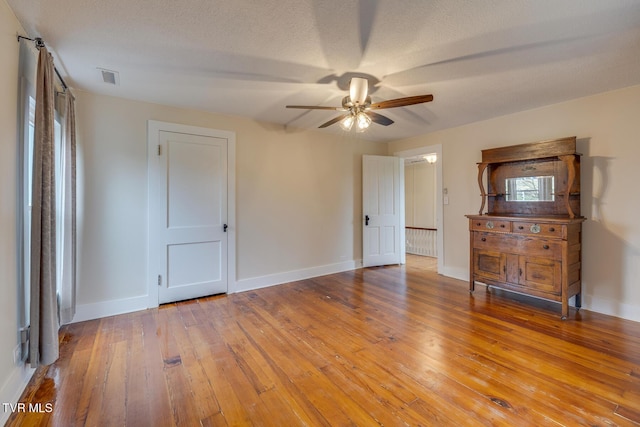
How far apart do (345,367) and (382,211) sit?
11.7 ft

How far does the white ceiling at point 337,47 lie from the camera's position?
1755mm

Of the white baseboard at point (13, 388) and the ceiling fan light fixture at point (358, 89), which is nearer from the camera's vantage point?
the white baseboard at point (13, 388)

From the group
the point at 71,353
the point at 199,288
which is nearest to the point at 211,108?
the point at 199,288

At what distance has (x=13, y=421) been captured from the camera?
1608 mm

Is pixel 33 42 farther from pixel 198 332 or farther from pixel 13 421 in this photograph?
pixel 198 332

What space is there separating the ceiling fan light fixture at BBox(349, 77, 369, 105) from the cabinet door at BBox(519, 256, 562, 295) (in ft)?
8.60

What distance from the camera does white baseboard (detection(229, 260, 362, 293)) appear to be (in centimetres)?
402

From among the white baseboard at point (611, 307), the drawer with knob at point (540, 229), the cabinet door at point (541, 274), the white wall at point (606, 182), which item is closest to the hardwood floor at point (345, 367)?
the white baseboard at point (611, 307)

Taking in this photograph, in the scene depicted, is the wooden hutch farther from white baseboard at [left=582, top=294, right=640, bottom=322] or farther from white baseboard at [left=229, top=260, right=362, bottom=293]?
white baseboard at [left=229, top=260, right=362, bottom=293]

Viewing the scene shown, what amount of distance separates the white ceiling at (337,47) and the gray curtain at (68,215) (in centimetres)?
49

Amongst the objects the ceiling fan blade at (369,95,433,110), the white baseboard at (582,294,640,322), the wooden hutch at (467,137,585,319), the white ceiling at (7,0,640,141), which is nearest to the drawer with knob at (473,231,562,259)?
the wooden hutch at (467,137,585,319)

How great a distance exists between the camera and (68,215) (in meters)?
2.66

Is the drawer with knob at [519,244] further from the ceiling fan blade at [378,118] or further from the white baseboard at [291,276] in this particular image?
the white baseboard at [291,276]

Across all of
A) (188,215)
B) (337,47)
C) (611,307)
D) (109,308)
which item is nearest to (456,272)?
(611,307)
